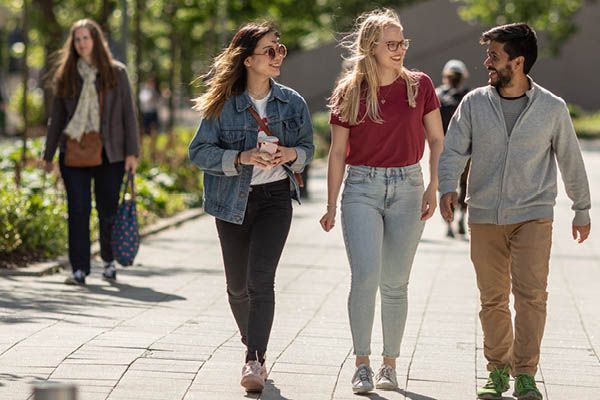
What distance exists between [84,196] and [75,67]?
3.02ft

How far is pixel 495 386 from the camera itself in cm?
620

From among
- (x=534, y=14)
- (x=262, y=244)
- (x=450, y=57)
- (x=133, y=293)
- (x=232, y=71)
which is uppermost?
(x=534, y=14)

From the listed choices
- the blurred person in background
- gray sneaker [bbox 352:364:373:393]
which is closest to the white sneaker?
gray sneaker [bbox 352:364:373:393]

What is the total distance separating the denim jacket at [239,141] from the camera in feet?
20.7

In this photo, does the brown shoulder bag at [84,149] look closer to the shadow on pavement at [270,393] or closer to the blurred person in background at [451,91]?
the shadow on pavement at [270,393]

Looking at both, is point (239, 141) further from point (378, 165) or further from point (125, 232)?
point (125, 232)

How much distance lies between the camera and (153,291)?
9.73 metres

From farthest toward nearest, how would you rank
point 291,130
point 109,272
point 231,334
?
point 109,272
point 231,334
point 291,130

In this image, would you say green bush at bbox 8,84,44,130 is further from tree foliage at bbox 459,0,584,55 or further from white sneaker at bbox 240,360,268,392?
white sneaker at bbox 240,360,268,392

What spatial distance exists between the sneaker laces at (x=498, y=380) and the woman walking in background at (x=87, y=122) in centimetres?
435

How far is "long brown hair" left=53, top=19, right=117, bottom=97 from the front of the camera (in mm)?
9906

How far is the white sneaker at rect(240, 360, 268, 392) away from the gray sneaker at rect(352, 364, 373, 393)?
1.33ft

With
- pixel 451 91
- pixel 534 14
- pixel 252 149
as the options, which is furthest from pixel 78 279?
pixel 534 14

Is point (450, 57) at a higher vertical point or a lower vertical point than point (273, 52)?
lower
